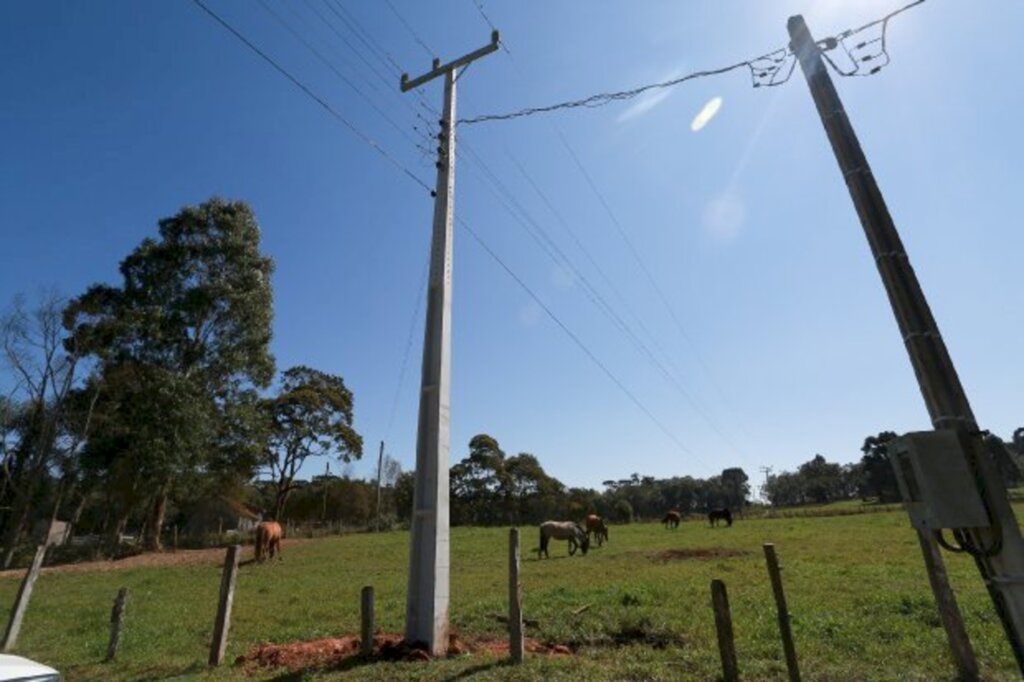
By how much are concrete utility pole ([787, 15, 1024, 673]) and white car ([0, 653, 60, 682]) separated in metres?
6.67

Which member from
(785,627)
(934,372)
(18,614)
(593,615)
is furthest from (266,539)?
(934,372)

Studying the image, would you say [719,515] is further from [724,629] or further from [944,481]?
[944,481]

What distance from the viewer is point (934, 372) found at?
513 centimetres

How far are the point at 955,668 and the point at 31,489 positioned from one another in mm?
37981

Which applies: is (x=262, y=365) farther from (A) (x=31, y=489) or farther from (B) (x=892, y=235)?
(B) (x=892, y=235)

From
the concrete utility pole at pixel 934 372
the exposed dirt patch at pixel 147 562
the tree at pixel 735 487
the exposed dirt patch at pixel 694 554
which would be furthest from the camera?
the tree at pixel 735 487

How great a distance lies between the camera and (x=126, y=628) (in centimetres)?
1330

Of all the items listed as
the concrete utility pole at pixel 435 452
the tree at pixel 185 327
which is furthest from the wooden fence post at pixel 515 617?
the tree at pixel 185 327

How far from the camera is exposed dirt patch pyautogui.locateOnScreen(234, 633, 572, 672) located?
29.2 ft

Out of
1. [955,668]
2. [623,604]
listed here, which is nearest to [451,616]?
[623,604]

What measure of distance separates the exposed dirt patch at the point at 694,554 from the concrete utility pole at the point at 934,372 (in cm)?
1864

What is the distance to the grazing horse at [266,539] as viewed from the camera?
2877 centimetres

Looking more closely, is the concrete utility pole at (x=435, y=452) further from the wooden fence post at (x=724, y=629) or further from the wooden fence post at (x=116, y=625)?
the wooden fence post at (x=116, y=625)

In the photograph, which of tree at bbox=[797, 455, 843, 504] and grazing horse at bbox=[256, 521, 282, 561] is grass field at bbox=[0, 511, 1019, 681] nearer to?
grazing horse at bbox=[256, 521, 282, 561]
